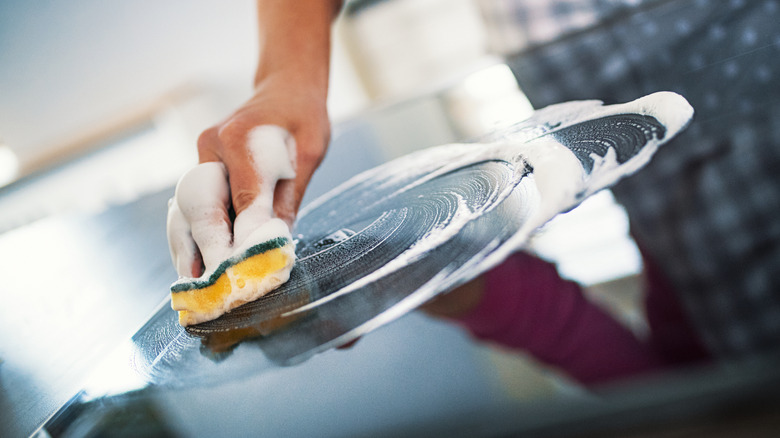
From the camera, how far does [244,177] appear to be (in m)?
0.54

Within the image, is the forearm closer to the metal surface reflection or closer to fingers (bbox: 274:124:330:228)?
fingers (bbox: 274:124:330:228)

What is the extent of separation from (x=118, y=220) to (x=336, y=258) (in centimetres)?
86

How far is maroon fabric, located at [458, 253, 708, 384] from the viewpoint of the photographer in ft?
0.63

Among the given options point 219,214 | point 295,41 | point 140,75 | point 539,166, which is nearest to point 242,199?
point 219,214

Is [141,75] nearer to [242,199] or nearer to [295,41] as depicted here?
[295,41]

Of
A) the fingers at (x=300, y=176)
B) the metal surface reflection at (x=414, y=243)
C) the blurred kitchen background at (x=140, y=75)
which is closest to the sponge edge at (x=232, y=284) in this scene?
the metal surface reflection at (x=414, y=243)

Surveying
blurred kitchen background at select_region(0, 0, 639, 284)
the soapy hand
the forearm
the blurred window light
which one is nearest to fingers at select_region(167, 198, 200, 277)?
the soapy hand

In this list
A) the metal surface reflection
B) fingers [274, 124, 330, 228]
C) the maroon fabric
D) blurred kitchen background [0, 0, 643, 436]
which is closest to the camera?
the maroon fabric

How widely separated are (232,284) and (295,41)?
51 centimetres

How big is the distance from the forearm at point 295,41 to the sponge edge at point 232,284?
396mm

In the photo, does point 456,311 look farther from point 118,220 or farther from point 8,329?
point 118,220

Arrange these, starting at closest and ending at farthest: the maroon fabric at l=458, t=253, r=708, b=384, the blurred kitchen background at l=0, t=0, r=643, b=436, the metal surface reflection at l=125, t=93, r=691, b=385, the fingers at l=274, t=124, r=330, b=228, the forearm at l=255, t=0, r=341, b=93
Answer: the maroon fabric at l=458, t=253, r=708, b=384
the metal surface reflection at l=125, t=93, r=691, b=385
the fingers at l=274, t=124, r=330, b=228
the forearm at l=255, t=0, r=341, b=93
the blurred kitchen background at l=0, t=0, r=643, b=436

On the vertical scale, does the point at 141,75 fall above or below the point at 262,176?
above

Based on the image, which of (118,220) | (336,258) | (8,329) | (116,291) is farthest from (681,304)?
(118,220)
